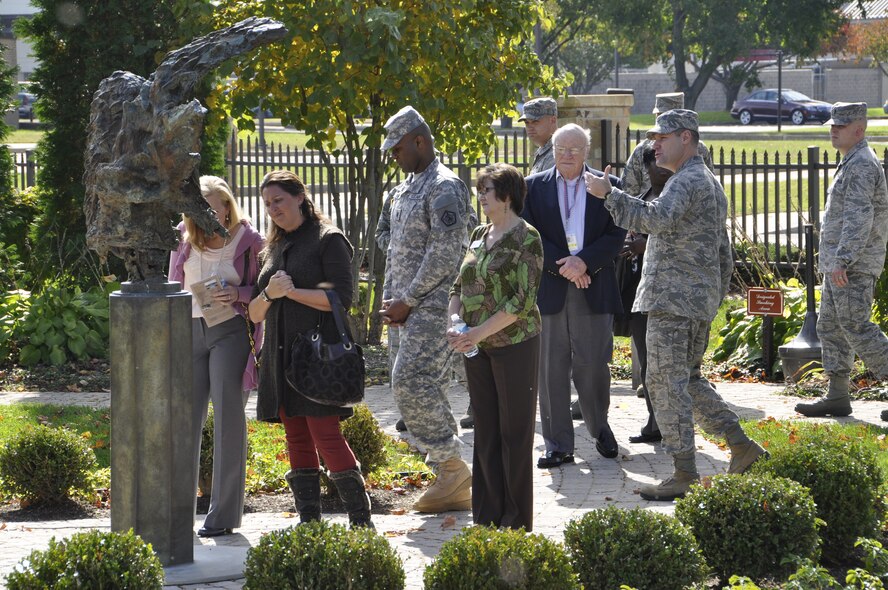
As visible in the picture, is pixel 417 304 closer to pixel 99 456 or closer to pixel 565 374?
pixel 565 374

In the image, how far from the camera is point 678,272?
23.5 feet

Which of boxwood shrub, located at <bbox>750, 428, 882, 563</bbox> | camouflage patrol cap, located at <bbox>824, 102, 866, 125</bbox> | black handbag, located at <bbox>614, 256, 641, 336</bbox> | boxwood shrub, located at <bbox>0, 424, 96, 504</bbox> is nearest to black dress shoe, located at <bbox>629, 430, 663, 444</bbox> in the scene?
black handbag, located at <bbox>614, 256, 641, 336</bbox>

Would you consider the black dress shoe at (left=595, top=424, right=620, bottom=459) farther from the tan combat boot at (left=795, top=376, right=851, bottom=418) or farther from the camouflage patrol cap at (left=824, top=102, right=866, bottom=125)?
the camouflage patrol cap at (left=824, top=102, right=866, bottom=125)

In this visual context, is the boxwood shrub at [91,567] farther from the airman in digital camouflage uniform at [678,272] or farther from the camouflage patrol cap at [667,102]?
the camouflage patrol cap at [667,102]

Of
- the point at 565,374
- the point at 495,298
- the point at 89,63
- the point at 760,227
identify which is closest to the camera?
the point at 495,298

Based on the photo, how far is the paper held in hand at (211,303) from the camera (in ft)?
22.2

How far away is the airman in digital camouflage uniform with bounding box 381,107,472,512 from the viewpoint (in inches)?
276

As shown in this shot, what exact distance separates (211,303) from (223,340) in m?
0.22

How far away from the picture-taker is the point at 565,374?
8.48m

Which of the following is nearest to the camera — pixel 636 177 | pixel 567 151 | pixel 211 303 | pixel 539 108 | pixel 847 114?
pixel 211 303

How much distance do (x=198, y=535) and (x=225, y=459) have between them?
1.33ft

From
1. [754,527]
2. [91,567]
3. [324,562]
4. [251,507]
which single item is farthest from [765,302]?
[91,567]

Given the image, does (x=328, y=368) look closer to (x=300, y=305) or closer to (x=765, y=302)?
(x=300, y=305)

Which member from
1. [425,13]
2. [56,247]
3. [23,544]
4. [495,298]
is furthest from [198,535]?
[56,247]
